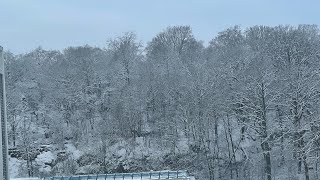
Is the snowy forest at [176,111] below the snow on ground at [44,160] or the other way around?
the other way around

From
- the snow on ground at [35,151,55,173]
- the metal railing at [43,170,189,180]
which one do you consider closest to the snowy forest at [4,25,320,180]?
the snow on ground at [35,151,55,173]

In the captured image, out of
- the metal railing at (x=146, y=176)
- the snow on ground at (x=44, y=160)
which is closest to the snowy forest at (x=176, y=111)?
the snow on ground at (x=44, y=160)

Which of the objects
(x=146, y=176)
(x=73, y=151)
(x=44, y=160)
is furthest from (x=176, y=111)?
(x=146, y=176)

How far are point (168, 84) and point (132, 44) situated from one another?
1596 centimetres

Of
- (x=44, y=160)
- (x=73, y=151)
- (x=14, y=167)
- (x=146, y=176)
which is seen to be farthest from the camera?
(x=73, y=151)

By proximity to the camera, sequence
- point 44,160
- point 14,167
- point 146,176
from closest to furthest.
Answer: point 146,176
point 14,167
point 44,160

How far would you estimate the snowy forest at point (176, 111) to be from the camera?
36438 millimetres

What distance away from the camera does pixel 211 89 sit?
4159 centimetres

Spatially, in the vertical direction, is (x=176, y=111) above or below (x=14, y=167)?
above

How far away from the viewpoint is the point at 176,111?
45.0 meters

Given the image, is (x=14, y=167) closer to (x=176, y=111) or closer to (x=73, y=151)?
(x=73, y=151)

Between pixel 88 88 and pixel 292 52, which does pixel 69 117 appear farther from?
pixel 292 52

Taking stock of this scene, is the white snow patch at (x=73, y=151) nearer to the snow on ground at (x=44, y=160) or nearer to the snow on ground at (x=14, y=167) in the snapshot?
the snow on ground at (x=44, y=160)

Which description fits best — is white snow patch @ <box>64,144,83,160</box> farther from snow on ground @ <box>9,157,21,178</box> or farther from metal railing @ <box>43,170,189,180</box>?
metal railing @ <box>43,170,189,180</box>
